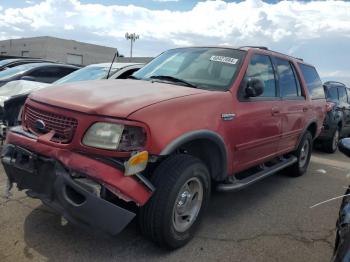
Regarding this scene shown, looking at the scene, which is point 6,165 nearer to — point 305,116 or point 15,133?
point 15,133

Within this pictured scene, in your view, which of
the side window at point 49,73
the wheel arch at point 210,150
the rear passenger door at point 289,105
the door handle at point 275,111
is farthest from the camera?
the side window at point 49,73

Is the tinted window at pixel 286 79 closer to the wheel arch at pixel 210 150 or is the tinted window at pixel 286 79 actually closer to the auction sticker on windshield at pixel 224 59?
the auction sticker on windshield at pixel 224 59

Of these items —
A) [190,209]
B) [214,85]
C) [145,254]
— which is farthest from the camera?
[214,85]

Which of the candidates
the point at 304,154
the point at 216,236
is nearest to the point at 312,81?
the point at 304,154

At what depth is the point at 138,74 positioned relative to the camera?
4.72 m

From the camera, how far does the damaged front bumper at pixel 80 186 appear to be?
114 inches

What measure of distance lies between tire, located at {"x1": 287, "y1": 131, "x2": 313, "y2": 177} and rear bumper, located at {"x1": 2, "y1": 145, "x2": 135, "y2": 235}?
4074 millimetres

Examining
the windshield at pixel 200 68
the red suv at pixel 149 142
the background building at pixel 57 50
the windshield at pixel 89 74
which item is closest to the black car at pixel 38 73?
the windshield at pixel 89 74

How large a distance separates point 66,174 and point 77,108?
0.54 meters

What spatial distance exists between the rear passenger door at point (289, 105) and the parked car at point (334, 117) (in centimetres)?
344

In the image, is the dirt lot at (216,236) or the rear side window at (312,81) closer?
the dirt lot at (216,236)

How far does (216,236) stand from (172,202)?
0.91 metres

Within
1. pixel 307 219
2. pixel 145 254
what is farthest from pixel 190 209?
pixel 307 219

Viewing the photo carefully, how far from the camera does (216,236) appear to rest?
3865 millimetres
